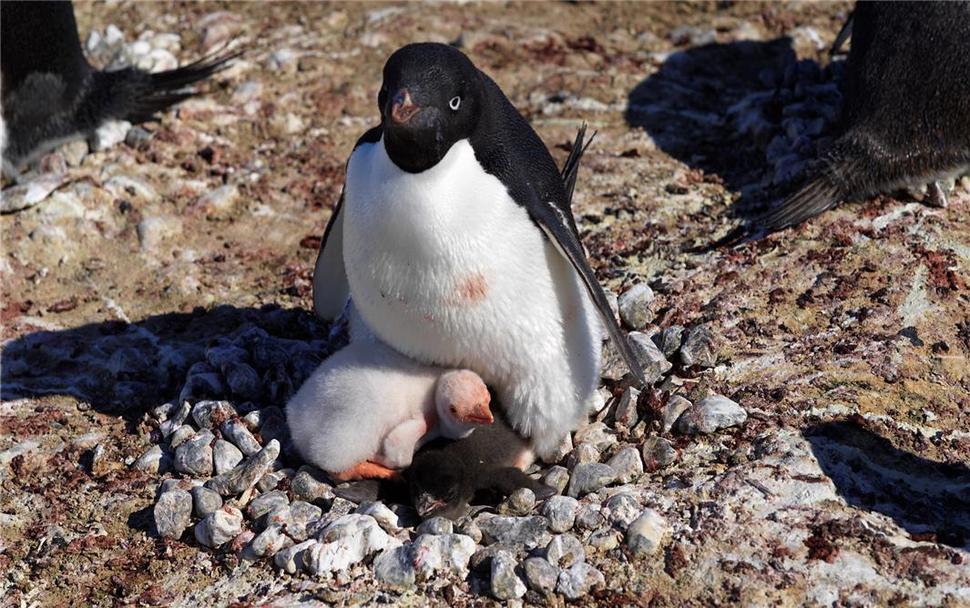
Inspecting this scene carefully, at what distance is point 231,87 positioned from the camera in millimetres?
5867

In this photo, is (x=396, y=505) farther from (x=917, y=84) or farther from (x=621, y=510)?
(x=917, y=84)

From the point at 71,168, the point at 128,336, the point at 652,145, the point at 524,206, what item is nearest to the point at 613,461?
the point at 524,206

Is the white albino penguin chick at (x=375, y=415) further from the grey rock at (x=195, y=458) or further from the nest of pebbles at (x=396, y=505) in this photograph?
the grey rock at (x=195, y=458)

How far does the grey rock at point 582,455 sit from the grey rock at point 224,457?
983 millimetres

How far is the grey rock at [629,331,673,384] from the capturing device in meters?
3.58

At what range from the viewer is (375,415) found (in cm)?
326

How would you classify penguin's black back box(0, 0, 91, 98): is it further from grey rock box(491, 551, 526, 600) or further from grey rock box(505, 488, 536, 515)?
grey rock box(491, 551, 526, 600)

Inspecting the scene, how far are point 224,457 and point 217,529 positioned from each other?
0.35 meters

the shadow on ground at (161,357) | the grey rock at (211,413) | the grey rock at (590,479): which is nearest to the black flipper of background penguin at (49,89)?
the shadow on ground at (161,357)

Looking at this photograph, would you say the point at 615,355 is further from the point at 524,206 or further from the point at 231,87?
the point at 231,87

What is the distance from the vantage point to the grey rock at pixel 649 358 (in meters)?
3.58

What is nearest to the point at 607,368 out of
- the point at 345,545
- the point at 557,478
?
the point at 557,478

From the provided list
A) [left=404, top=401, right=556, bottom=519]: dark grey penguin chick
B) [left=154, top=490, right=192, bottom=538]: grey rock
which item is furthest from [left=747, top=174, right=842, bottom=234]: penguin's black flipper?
[left=154, top=490, right=192, bottom=538]: grey rock

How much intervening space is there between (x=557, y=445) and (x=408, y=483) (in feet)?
1.55
